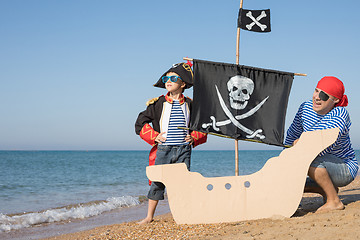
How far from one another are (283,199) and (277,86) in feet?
4.30

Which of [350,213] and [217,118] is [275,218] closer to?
[350,213]

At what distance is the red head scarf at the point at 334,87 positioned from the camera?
3.91m

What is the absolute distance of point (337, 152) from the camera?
4.07m

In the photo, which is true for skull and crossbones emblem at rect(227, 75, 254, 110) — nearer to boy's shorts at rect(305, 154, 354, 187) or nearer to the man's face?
the man's face

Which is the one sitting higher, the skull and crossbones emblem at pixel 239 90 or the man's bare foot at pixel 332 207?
the skull and crossbones emblem at pixel 239 90

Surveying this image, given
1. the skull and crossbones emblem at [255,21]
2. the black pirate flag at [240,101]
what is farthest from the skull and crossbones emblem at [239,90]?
the skull and crossbones emblem at [255,21]

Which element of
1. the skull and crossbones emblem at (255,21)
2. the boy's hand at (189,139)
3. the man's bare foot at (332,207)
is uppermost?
the skull and crossbones emblem at (255,21)

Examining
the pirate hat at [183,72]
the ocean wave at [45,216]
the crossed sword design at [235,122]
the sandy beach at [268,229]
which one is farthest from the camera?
the ocean wave at [45,216]

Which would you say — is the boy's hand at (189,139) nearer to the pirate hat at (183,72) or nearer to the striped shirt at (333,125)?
the pirate hat at (183,72)

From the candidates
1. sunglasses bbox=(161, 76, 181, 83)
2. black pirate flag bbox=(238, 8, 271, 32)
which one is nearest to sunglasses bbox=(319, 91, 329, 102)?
black pirate flag bbox=(238, 8, 271, 32)

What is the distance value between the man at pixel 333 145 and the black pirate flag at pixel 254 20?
3.22 ft

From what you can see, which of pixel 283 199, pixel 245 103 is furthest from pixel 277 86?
pixel 283 199

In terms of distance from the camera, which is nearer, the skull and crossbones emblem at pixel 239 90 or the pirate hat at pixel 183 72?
the skull and crossbones emblem at pixel 239 90

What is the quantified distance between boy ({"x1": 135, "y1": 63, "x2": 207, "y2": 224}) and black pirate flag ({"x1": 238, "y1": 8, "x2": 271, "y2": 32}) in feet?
2.81
